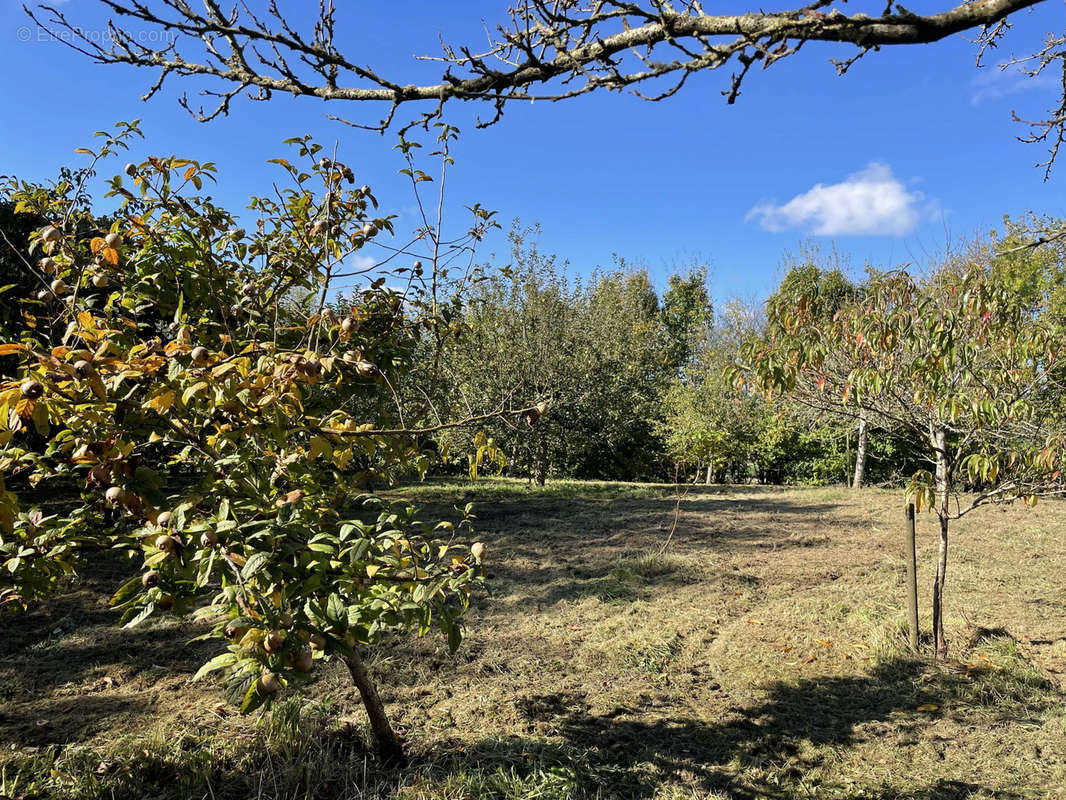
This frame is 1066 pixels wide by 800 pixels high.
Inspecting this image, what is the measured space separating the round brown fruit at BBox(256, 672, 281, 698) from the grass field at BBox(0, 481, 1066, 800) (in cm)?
119

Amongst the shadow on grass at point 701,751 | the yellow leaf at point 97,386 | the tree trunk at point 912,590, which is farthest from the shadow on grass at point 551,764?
the yellow leaf at point 97,386

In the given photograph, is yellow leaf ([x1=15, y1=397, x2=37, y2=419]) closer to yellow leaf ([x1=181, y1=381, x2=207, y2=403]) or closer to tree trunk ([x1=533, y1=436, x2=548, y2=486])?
yellow leaf ([x1=181, y1=381, x2=207, y2=403])

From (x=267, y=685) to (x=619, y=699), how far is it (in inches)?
91.2

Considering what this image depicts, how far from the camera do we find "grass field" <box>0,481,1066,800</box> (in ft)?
8.26

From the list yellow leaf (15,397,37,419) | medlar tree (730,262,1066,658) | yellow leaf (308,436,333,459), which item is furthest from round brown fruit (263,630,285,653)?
medlar tree (730,262,1066,658)

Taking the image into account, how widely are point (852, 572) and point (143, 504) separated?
5.73 m

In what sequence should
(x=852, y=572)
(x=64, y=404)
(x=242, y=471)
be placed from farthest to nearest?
(x=852, y=572)
(x=242, y=471)
(x=64, y=404)

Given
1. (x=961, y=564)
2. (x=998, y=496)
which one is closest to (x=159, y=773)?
(x=998, y=496)

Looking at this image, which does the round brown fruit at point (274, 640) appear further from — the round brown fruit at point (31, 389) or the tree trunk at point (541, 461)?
the tree trunk at point (541, 461)

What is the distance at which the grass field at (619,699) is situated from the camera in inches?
99.1

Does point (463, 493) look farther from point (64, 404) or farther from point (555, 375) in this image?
point (64, 404)

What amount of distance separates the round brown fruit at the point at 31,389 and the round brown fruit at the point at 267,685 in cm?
84

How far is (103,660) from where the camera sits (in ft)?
12.1

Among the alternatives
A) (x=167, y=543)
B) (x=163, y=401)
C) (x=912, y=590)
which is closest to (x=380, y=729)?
(x=167, y=543)
